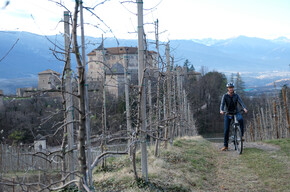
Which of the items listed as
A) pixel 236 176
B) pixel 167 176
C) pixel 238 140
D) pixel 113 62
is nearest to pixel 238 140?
pixel 238 140

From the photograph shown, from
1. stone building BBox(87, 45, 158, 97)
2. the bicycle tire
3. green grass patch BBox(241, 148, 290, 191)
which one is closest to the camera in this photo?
stone building BBox(87, 45, 158, 97)

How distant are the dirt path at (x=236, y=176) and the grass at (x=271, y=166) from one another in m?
0.12

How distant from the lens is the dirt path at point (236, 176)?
6368 mm

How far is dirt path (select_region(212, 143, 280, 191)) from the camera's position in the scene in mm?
6368

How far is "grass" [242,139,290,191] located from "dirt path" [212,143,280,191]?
0.38 ft

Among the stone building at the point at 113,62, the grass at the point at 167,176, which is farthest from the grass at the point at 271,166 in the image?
the stone building at the point at 113,62

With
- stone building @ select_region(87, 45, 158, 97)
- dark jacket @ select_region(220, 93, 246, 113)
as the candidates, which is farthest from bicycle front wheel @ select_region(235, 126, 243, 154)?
stone building @ select_region(87, 45, 158, 97)

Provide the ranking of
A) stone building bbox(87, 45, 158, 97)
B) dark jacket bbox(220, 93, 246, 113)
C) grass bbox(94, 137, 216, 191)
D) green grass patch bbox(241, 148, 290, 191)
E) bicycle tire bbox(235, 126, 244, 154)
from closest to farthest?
stone building bbox(87, 45, 158, 97)
grass bbox(94, 137, 216, 191)
green grass patch bbox(241, 148, 290, 191)
bicycle tire bbox(235, 126, 244, 154)
dark jacket bbox(220, 93, 246, 113)

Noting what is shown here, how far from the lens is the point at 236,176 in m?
7.19

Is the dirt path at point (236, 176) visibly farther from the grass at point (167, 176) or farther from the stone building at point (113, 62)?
the stone building at point (113, 62)

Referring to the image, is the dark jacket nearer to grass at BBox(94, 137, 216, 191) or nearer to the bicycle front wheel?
the bicycle front wheel

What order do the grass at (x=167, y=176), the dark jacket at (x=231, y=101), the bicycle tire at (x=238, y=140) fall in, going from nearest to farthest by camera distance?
1. the grass at (x=167, y=176)
2. the bicycle tire at (x=238, y=140)
3. the dark jacket at (x=231, y=101)

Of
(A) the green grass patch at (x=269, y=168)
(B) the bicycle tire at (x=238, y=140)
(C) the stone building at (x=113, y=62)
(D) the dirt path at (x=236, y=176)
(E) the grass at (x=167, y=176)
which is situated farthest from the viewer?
(B) the bicycle tire at (x=238, y=140)

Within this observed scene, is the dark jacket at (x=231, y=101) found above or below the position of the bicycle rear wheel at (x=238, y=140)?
above
